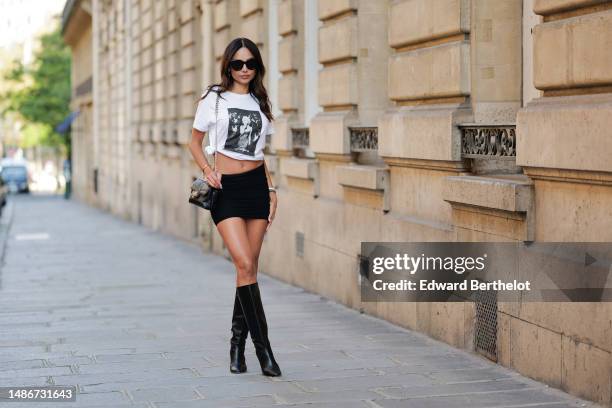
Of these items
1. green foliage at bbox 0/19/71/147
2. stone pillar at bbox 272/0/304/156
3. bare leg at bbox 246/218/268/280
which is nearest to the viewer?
bare leg at bbox 246/218/268/280

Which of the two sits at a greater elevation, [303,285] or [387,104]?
[387,104]

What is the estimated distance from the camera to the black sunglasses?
7.35 m

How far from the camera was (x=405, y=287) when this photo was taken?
9461 mm

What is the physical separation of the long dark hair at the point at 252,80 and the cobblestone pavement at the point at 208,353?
5.40ft

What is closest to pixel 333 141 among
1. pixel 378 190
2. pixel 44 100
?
pixel 378 190

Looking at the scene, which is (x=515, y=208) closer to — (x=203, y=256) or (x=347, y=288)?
(x=347, y=288)

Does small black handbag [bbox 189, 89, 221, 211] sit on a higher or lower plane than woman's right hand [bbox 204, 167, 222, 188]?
lower

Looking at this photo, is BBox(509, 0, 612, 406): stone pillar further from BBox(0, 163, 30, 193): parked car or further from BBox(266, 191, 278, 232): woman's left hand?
BBox(0, 163, 30, 193): parked car

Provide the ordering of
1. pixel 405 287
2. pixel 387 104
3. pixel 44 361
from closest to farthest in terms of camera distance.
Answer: pixel 44 361 → pixel 405 287 → pixel 387 104

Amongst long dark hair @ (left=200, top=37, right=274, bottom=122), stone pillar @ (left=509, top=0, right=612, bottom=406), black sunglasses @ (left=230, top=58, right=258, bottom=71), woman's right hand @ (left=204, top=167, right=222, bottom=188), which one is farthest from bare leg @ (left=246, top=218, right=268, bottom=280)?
stone pillar @ (left=509, top=0, right=612, bottom=406)

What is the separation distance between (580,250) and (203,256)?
11.6 m

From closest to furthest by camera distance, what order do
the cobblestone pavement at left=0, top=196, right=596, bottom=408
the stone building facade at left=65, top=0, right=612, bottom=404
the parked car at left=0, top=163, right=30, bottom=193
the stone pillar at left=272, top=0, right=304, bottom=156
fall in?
the stone building facade at left=65, top=0, right=612, bottom=404
the cobblestone pavement at left=0, top=196, right=596, bottom=408
the stone pillar at left=272, top=0, right=304, bottom=156
the parked car at left=0, top=163, right=30, bottom=193

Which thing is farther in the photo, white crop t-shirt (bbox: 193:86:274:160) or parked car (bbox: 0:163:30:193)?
parked car (bbox: 0:163:30:193)

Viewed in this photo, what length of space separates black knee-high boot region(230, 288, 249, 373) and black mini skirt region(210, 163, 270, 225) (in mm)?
523
